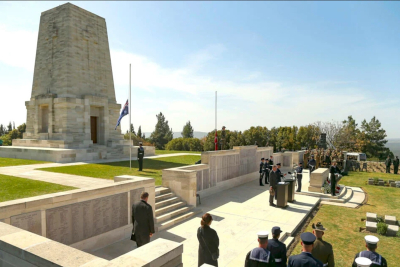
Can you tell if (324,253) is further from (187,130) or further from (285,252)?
(187,130)

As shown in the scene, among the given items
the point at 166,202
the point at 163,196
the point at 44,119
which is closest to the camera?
the point at 166,202

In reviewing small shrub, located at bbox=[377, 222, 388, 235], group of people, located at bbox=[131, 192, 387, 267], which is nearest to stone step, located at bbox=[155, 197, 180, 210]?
group of people, located at bbox=[131, 192, 387, 267]

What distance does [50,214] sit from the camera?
595 cm

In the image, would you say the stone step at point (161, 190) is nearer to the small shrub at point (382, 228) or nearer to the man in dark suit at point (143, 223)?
the man in dark suit at point (143, 223)

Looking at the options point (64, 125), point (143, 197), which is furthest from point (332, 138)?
point (143, 197)

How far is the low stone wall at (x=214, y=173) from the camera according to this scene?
1063 centimetres

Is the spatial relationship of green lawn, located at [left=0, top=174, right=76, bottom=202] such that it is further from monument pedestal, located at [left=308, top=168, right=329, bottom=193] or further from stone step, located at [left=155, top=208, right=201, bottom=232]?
monument pedestal, located at [left=308, top=168, right=329, bottom=193]

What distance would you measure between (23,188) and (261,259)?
9184 millimetres

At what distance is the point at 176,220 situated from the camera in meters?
9.09

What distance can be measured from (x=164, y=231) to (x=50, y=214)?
139 inches

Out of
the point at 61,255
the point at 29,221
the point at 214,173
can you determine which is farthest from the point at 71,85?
the point at 61,255

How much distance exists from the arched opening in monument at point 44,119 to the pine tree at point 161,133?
4859 cm

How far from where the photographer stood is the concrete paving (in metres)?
6.83

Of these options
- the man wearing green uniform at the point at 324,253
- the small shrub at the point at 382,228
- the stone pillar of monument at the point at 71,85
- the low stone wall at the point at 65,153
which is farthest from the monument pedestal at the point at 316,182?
the stone pillar of monument at the point at 71,85
